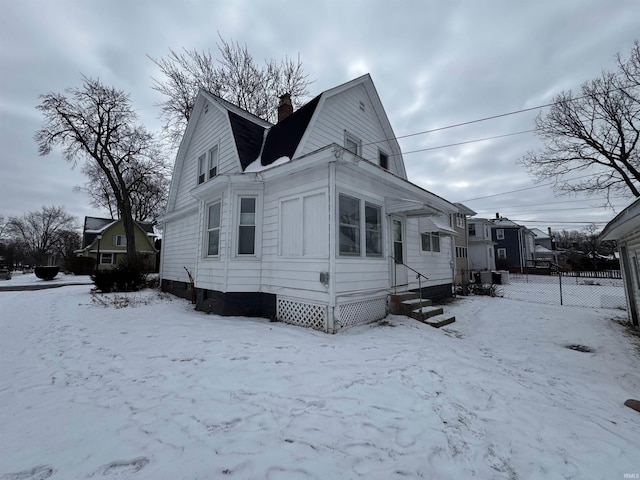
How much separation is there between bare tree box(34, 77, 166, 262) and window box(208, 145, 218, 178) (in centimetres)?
869

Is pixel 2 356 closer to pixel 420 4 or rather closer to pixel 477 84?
pixel 420 4

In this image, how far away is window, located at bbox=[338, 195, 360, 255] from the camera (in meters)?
6.23

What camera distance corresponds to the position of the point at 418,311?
6.98m

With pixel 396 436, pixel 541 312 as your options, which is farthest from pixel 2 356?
pixel 541 312

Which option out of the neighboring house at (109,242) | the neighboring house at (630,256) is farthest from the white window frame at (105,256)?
the neighboring house at (630,256)

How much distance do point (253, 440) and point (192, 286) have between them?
28.6ft

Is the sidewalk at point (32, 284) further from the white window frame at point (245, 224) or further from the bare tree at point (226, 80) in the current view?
the white window frame at point (245, 224)

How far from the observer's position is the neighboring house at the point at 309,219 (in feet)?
19.8

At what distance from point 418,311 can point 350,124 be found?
6812 mm

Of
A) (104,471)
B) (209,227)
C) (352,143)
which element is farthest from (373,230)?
(104,471)

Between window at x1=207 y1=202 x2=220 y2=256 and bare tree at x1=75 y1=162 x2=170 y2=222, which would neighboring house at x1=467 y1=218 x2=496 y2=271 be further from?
bare tree at x1=75 y1=162 x2=170 y2=222

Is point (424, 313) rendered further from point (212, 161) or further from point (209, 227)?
point (212, 161)

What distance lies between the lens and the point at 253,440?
7.39 ft

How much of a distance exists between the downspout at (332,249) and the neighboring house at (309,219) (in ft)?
0.07
